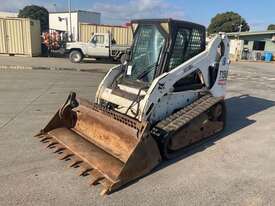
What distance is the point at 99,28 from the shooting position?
969 inches

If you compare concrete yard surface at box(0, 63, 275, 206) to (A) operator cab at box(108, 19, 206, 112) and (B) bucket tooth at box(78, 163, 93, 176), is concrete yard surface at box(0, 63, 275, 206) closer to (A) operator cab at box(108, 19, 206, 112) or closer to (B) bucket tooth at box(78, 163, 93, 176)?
(B) bucket tooth at box(78, 163, 93, 176)

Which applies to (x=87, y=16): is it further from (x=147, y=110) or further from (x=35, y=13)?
(x=35, y=13)

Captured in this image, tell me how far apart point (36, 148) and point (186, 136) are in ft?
8.84

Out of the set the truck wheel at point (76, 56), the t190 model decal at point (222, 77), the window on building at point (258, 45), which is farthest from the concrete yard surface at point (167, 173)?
the window on building at point (258, 45)

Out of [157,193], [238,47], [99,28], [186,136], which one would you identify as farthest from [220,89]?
[238,47]

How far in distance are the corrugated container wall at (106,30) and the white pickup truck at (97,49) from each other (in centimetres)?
451

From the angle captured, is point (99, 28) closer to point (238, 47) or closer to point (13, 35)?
point (13, 35)

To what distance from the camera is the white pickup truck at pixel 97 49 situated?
65.3 ft

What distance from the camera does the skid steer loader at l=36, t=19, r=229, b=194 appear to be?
170 inches

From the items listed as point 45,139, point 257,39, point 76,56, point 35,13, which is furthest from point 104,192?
point 35,13

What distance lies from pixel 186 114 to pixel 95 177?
6.73 ft

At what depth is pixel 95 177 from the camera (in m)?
4.06

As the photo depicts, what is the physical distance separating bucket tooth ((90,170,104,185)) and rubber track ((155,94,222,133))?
127 cm

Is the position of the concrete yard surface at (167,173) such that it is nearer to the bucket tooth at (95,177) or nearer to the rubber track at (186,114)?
the bucket tooth at (95,177)
